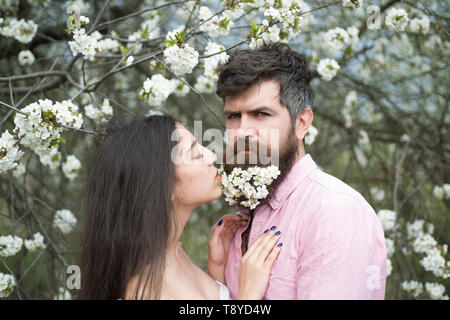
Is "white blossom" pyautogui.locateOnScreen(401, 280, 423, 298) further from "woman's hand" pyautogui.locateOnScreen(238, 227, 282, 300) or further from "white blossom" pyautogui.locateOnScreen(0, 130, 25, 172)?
"white blossom" pyautogui.locateOnScreen(0, 130, 25, 172)

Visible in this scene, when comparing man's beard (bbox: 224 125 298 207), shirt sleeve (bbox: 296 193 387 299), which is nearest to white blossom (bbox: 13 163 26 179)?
man's beard (bbox: 224 125 298 207)

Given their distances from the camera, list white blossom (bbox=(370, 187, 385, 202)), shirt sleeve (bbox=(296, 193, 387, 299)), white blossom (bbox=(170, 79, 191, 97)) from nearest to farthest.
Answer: shirt sleeve (bbox=(296, 193, 387, 299)), white blossom (bbox=(170, 79, 191, 97)), white blossom (bbox=(370, 187, 385, 202))

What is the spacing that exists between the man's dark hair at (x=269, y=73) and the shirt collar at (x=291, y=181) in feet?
0.71

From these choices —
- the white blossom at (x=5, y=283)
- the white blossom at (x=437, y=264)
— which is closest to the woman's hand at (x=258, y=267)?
the white blossom at (x=5, y=283)

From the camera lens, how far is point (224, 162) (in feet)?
7.16

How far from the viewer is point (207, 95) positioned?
14.8 feet

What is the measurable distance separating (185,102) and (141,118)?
8.82 feet

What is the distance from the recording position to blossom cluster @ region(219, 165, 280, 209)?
1903 mm

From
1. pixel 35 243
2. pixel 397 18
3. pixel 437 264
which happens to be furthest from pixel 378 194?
pixel 35 243

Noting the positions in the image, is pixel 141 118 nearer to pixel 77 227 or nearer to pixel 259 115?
pixel 259 115

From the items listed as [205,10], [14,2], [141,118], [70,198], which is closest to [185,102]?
[70,198]

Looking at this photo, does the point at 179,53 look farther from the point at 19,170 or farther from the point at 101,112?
the point at 19,170

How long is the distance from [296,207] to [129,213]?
72 centimetres

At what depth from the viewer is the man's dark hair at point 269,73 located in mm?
2039
